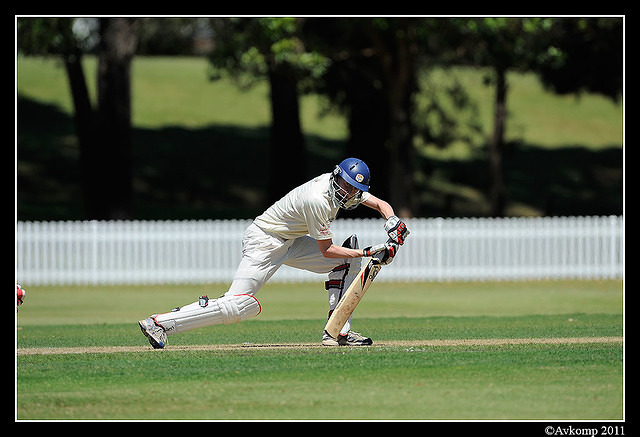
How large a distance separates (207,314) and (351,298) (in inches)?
52.4

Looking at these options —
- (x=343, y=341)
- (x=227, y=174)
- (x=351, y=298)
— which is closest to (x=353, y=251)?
(x=351, y=298)

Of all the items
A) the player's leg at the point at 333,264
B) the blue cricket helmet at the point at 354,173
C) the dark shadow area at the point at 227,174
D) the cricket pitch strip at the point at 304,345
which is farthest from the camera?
the dark shadow area at the point at 227,174

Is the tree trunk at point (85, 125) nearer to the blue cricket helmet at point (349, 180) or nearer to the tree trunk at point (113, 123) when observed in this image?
the tree trunk at point (113, 123)

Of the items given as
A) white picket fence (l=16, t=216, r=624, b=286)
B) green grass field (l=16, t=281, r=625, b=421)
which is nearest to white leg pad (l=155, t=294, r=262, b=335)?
green grass field (l=16, t=281, r=625, b=421)

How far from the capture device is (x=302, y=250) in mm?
9727

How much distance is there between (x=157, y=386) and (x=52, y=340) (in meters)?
3.58

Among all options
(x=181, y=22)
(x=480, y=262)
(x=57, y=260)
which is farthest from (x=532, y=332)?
(x=181, y=22)

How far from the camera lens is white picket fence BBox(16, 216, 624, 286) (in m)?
18.8

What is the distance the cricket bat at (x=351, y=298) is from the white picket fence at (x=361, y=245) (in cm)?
946

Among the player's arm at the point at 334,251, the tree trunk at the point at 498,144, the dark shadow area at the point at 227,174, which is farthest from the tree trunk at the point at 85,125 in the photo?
the player's arm at the point at 334,251

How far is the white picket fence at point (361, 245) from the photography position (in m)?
18.8

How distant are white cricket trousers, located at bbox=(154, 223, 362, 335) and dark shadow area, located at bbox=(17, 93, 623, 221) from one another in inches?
947

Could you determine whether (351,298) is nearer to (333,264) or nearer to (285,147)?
(333,264)

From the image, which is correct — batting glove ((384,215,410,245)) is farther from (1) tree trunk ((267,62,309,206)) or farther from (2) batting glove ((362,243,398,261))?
(1) tree trunk ((267,62,309,206))
